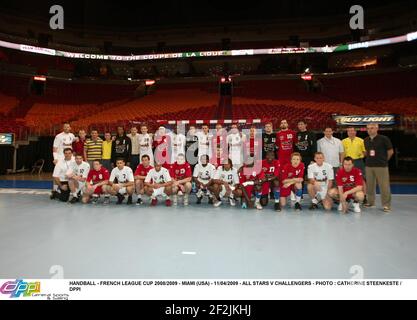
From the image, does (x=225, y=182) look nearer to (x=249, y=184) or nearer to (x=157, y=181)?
(x=249, y=184)

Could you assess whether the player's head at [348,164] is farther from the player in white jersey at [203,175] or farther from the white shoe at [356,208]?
the player in white jersey at [203,175]

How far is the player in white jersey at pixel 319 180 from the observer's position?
524 cm

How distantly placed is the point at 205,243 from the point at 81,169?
4.29 metres

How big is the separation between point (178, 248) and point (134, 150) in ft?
15.6

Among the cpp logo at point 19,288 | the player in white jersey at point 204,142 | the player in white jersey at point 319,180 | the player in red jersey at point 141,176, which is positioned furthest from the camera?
the player in white jersey at point 204,142

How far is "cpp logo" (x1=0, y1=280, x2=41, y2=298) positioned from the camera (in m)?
2.04

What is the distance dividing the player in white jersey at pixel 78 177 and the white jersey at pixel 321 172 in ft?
16.3

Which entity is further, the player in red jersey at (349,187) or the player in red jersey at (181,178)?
the player in red jersey at (181,178)

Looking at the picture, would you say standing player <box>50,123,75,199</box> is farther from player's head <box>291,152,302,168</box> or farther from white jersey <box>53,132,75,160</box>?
player's head <box>291,152,302,168</box>

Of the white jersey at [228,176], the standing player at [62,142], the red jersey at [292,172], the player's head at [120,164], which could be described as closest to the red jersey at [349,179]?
the red jersey at [292,172]

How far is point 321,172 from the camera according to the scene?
17.6 feet

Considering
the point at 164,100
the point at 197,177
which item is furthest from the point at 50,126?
the point at 197,177

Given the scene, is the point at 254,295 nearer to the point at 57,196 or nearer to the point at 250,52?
the point at 57,196

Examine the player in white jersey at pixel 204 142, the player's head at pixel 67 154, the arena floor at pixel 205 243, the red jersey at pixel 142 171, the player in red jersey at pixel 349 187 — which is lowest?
the arena floor at pixel 205 243
